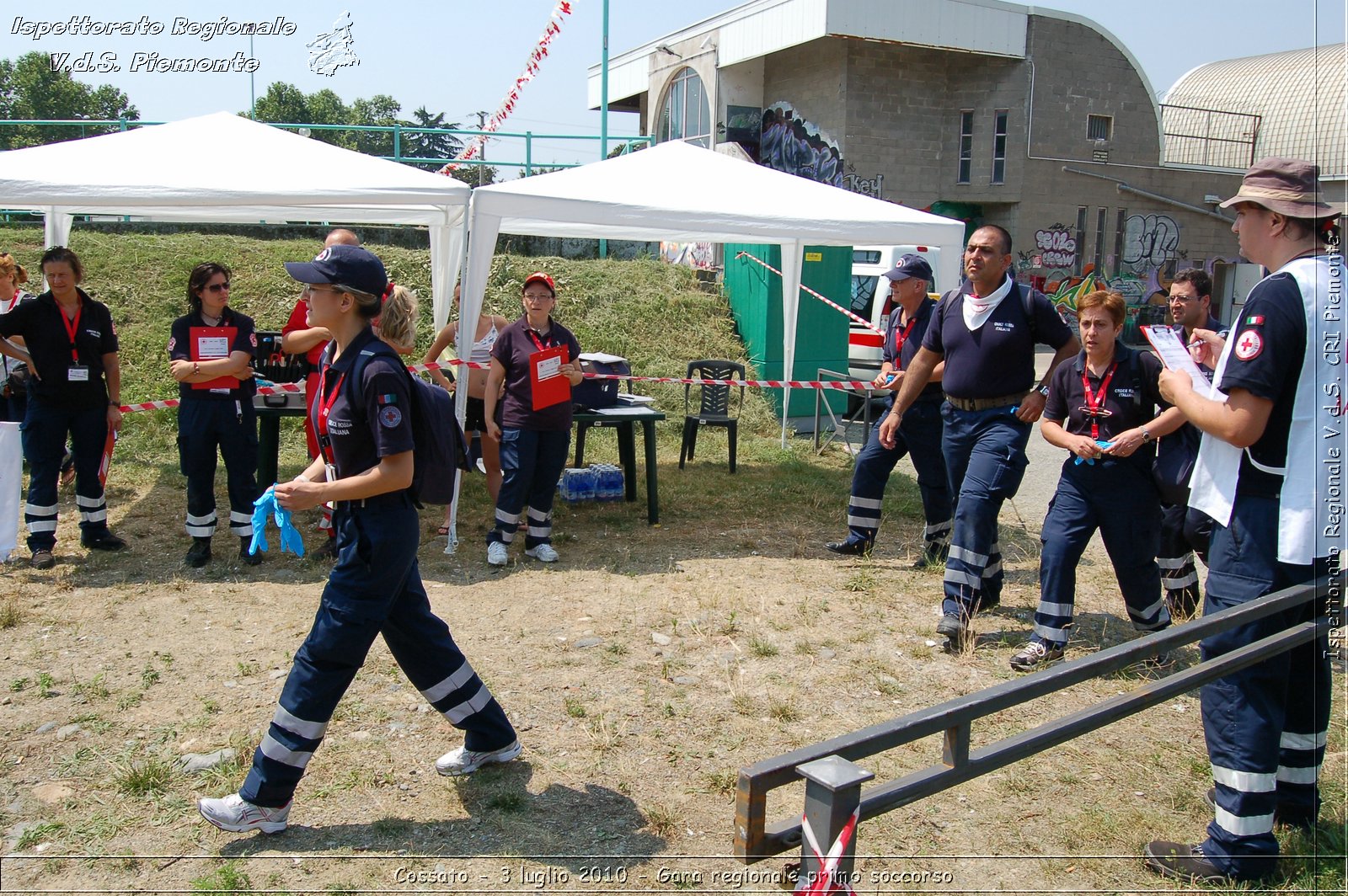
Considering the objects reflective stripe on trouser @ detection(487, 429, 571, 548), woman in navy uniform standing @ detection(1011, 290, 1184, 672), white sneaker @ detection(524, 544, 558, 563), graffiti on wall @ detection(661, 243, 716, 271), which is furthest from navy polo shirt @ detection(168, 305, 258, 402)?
graffiti on wall @ detection(661, 243, 716, 271)

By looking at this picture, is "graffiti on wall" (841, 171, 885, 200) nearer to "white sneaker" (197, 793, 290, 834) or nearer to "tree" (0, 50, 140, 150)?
"white sneaker" (197, 793, 290, 834)

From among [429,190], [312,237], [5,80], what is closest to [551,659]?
[429,190]

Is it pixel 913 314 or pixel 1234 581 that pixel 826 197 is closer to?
pixel 913 314

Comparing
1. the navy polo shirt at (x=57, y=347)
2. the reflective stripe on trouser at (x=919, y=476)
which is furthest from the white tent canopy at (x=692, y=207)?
the navy polo shirt at (x=57, y=347)

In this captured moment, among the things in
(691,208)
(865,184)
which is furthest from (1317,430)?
(865,184)

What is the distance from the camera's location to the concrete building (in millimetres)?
23203

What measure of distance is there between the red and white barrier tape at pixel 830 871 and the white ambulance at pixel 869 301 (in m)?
11.9

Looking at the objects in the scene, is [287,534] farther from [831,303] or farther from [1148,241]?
[1148,241]

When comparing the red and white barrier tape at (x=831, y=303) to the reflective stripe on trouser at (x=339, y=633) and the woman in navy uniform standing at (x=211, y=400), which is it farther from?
the reflective stripe on trouser at (x=339, y=633)

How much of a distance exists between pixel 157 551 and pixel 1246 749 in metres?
6.38

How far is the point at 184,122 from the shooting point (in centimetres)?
769

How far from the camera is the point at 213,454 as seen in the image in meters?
6.23

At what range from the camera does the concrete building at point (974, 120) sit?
23.2 metres

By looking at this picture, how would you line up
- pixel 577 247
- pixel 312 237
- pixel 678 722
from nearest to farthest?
pixel 678 722 → pixel 312 237 → pixel 577 247
